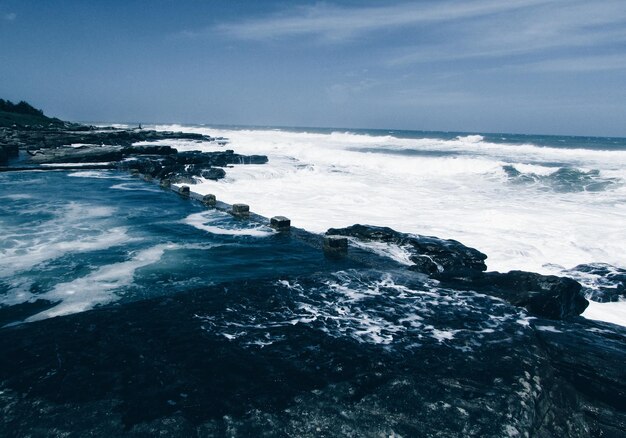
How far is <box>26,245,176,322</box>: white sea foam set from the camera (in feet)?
19.3

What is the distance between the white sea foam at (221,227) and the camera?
1020 centimetres

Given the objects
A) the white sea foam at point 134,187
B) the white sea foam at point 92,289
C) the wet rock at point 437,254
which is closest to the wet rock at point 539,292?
the wet rock at point 437,254

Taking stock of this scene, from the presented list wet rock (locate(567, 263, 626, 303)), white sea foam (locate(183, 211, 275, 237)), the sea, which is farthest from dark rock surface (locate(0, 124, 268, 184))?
wet rock (locate(567, 263, 626, 303))

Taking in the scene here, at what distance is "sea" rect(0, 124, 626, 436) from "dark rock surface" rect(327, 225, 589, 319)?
1.05 ft

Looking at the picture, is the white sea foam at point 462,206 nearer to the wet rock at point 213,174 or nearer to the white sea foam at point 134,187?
the wet rock at point 213,174

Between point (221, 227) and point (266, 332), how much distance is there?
6069 mm

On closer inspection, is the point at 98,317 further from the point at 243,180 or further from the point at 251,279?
the point at 243,180

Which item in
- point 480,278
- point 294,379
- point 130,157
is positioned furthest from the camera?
point 130,157

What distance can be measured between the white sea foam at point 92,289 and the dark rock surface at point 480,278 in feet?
16.5

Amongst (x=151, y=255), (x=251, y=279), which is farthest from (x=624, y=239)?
(x=151, y=255)

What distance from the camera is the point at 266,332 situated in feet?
16.9

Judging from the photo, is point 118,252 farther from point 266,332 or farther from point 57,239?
point 266,332

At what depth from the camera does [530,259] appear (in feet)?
31.2

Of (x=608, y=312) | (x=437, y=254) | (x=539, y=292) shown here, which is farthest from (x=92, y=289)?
(x=608, y=312)
